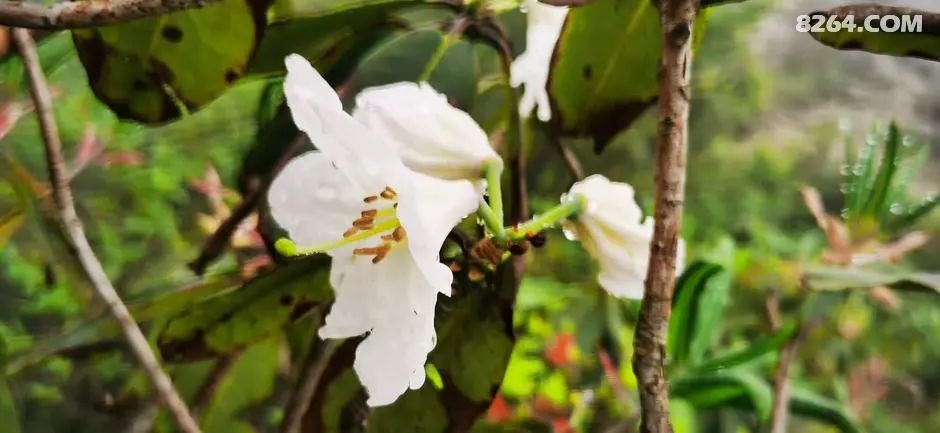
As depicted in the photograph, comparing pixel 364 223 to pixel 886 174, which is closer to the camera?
pixel 364 223

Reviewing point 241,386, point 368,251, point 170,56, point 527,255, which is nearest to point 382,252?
point 368,251

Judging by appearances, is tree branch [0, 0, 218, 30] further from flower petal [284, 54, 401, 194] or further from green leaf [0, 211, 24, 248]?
green leaf [0, 211, 24, 248]

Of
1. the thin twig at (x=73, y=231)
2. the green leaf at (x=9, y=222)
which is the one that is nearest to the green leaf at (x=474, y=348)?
the thin twig at (x=73, y=231)

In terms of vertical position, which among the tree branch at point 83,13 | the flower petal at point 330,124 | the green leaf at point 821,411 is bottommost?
the green leaf at point 821,411

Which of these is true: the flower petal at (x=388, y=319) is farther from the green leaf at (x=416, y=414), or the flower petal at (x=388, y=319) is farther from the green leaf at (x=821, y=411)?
the green leaf at (x=821, y=411)

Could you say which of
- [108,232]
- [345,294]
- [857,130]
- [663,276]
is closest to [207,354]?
[345,294]

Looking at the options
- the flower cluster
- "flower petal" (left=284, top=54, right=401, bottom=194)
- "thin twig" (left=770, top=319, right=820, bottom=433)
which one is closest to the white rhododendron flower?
the flower cluster

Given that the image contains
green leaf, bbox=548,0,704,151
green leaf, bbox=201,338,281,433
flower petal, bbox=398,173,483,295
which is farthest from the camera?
green leaf, bbox=201,338,281,433

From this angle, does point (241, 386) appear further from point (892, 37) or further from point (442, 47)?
point (892, 37)
